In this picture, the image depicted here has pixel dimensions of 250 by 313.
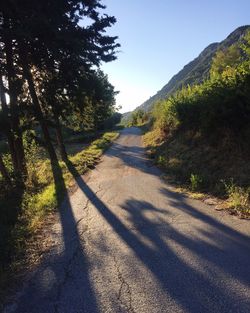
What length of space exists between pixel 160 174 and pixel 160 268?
357 inches

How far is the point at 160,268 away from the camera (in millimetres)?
5555

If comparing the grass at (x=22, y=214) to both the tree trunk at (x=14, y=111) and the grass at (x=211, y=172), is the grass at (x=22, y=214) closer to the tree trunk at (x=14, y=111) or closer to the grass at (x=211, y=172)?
the tree trunk at (x=14, y=111)

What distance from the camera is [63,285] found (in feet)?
17.5

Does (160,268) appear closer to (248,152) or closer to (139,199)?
(139,199)

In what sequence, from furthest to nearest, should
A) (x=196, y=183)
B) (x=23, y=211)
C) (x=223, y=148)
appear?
(x=223, y=148)
(x=196, y=183)
(x=23, y=211)

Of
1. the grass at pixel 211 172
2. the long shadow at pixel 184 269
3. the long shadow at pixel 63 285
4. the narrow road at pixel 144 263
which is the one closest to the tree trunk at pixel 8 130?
the grass at pixel 211 172

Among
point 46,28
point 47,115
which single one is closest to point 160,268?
point 46,28

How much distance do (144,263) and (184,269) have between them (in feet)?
2.37

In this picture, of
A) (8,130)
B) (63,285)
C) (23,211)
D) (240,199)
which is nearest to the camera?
(63,285)

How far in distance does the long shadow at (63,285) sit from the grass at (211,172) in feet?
12.2

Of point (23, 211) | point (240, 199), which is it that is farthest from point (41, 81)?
point (240, 199)

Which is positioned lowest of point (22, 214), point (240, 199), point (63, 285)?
point (240, 199)

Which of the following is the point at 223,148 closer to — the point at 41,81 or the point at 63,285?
the point at 63,285

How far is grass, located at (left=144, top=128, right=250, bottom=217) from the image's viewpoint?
28.6 ft
